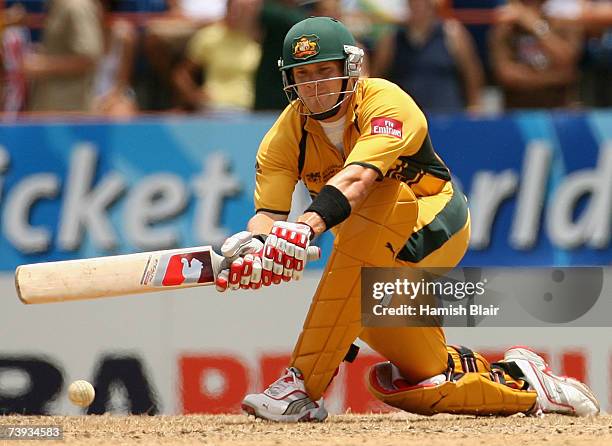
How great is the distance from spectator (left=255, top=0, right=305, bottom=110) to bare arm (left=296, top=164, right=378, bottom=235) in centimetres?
363

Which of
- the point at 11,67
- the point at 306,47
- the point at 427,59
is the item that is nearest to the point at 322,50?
the point at 306,47

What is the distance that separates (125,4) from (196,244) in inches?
117

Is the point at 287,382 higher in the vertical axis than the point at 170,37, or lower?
lower

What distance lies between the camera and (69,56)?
10312 mm

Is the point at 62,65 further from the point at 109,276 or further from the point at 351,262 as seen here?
the point at 351,262

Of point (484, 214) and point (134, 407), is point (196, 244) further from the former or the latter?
point (484, 214)

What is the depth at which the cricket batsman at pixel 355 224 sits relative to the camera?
19.9ft

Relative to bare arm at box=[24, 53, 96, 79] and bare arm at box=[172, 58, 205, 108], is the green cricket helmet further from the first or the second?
bare arm at box=[24, 53, 96, 79]

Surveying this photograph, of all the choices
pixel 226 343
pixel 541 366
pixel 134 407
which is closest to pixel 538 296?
pixel 541 366

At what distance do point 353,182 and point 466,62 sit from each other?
4.28 metres

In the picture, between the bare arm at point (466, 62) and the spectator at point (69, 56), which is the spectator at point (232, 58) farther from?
the bare arm at point (466, 62)

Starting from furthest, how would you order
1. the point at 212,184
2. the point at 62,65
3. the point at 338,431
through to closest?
the point at 62,65, the point at 212,184, the point at 338,431

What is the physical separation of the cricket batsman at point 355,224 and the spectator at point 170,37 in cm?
420

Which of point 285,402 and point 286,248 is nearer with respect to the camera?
point 286,248
